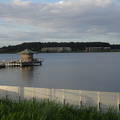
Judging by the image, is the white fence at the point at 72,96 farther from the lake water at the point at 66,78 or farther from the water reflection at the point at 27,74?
the water reflection at the point at 27,74

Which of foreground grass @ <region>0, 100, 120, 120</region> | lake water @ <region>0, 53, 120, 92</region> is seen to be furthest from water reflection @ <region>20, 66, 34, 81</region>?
foreground grass @ <region>0, 100, 120, 120</region>

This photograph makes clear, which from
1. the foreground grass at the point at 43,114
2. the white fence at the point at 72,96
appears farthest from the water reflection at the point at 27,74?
the foreground grass at the point at 43,114

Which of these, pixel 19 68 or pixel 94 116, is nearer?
pixel 94 116

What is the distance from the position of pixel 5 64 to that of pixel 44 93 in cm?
7678

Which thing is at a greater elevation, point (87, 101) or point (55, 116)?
point (55, 116)

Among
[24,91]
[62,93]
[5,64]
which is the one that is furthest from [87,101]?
[5,64]

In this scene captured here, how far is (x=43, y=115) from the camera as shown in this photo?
725 cm

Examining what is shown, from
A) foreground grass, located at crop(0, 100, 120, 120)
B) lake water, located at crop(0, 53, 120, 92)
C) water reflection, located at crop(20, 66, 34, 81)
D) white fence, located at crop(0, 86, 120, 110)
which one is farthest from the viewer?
water reflection, located at crop(20, 66, 34, 81)

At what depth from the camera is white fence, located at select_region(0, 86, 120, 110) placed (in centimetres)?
1678

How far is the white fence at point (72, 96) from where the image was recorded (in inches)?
661

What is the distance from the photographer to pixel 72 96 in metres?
17.7

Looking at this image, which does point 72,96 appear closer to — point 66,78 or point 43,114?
point 43,114

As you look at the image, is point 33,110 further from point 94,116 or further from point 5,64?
point 5,64

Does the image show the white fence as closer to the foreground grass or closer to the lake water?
the foreground grass
